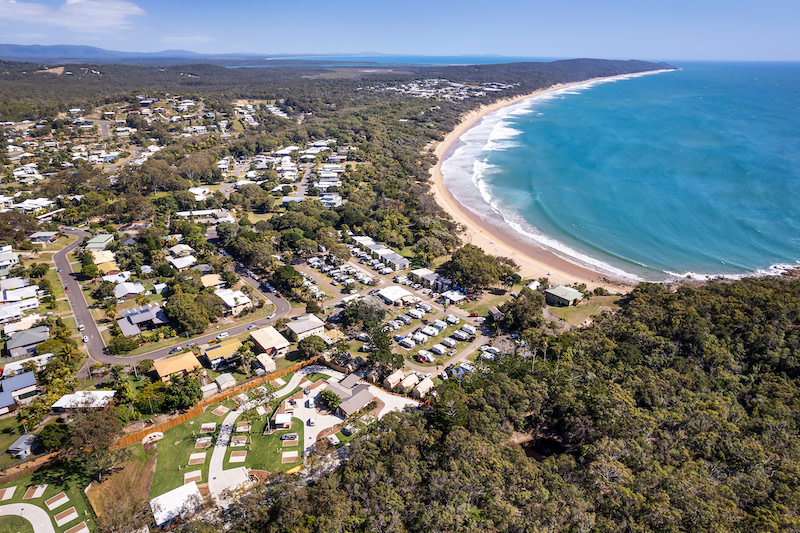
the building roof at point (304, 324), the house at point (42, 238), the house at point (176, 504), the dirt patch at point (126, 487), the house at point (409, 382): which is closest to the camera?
the house at point (176, 504)

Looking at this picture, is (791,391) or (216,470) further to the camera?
(791,391)

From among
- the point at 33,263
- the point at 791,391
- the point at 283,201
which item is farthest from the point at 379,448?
the point at 283,201

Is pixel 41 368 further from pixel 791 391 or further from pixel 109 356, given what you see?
pixel 791 391

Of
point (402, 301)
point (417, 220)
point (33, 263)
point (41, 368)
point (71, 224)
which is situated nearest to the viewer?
point (41, 368)

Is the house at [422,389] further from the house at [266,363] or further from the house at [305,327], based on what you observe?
the house at [266,363]

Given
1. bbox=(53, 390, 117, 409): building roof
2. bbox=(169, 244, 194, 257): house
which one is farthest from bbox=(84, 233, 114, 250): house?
bbox=(53, 390, 117, 409): building roof

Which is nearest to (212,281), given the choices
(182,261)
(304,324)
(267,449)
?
(182,261)

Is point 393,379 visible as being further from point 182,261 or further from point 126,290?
point 182,261

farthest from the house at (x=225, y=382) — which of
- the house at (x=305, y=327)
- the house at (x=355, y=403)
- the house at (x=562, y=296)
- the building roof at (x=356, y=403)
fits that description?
the house at (x=562, y=296)
